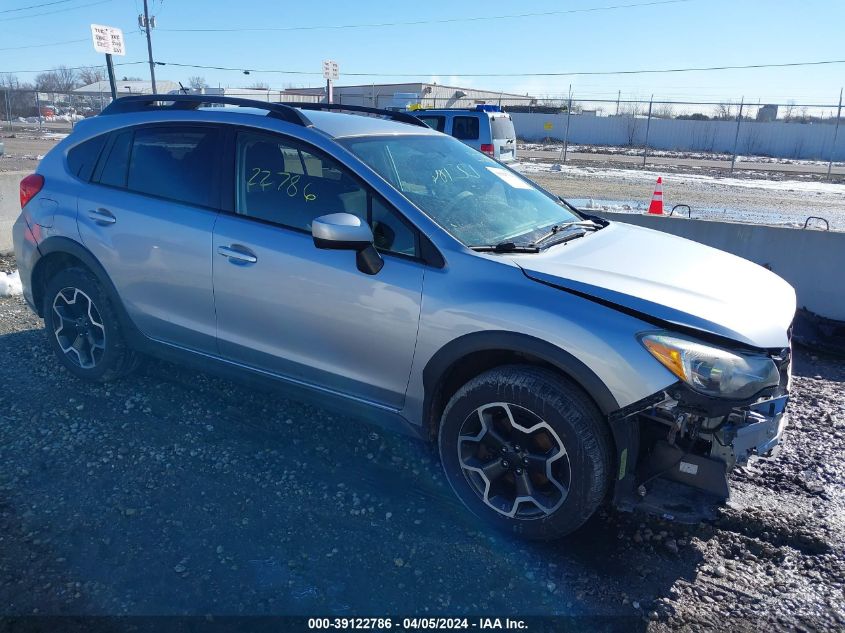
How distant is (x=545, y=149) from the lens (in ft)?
115

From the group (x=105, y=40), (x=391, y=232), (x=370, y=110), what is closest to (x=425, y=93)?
(x=105, y=40)

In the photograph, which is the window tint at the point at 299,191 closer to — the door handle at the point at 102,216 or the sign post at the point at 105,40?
the door handle at the point at 102,216

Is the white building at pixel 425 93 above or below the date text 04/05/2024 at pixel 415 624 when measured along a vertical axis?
above

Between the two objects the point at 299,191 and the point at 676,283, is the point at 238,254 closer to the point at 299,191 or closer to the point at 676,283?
the point at 299,191

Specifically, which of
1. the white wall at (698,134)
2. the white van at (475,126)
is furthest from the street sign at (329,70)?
the white wall at (698,134)

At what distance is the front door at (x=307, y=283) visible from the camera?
3.06m

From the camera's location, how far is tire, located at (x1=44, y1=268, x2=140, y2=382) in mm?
4098

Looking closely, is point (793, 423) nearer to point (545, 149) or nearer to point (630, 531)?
point (630, 531)

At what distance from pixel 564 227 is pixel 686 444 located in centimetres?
148

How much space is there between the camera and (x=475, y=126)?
15320mm

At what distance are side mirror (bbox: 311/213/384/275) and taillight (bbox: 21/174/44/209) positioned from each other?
2440 millimetres

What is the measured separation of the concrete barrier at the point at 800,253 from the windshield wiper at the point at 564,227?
3196mm

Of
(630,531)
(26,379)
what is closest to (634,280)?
(630,531)

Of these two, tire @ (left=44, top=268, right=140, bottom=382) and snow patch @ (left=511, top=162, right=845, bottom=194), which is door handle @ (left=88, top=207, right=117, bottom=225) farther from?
snow patch @ (left=511, top=162, right=845, bottom=194)
